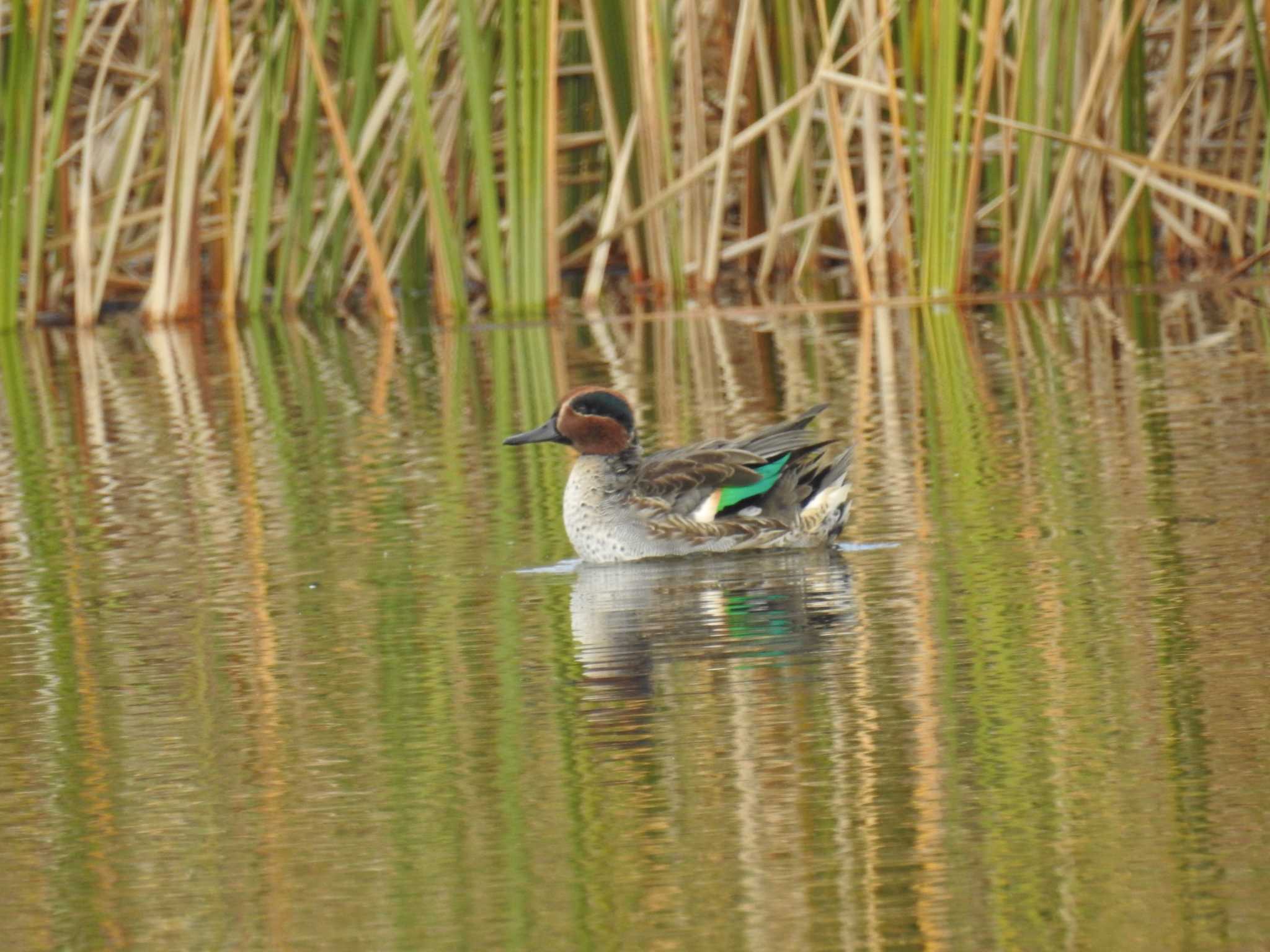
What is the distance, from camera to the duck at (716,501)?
589 cm

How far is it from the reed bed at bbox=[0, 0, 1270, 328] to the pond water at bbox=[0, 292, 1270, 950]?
9.57ft

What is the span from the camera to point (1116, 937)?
2766 mm

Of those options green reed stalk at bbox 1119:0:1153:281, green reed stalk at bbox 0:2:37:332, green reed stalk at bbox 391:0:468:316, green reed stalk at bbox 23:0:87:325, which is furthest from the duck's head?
green reed stalk at bbox 1119:0:1153:281

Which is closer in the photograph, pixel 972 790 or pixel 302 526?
pixel 972 790

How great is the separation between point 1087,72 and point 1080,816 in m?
9.29

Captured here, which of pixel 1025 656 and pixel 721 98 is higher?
pixel 721 98

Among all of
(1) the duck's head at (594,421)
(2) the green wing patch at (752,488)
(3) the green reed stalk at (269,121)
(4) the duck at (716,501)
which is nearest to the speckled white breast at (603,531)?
(4) the duck at (716,501)

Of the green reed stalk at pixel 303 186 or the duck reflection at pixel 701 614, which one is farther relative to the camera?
the green reed stalk at pixel 303 186

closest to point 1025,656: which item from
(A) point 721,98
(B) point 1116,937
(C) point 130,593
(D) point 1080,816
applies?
(D) point 1080,816

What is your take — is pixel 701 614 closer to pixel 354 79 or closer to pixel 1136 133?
pixel 354 79

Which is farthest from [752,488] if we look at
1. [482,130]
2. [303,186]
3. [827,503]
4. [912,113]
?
[303,186]

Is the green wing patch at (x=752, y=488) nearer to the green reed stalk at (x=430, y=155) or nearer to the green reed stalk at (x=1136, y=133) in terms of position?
the green reed stalk at (x=430, y=155)

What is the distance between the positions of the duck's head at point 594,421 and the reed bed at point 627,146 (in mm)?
4243

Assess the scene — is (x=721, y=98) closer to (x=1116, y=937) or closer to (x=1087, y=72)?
(x=1087, y=72)
